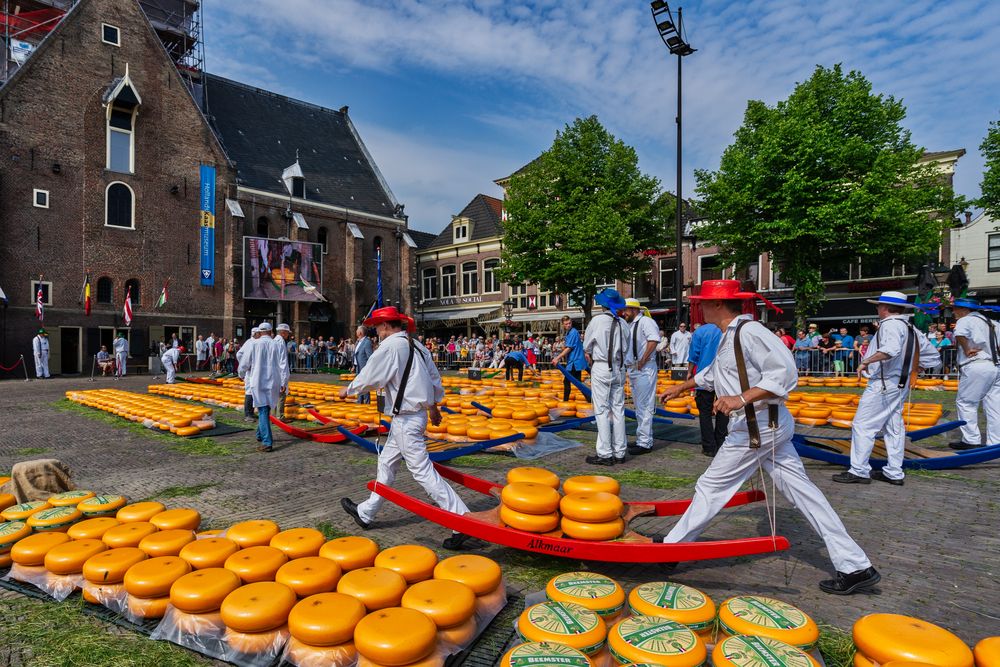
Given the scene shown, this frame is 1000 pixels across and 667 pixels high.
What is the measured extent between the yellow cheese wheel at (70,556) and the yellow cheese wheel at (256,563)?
0.91 metres

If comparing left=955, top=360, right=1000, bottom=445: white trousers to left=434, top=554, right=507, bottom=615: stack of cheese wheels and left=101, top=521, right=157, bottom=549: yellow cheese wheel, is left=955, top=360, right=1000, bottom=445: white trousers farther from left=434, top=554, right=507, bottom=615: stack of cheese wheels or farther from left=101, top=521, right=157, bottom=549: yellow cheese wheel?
left=101, top=521, right=157, bottom=549: yellow cheese wheel

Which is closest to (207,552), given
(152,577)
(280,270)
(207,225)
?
(152,577)

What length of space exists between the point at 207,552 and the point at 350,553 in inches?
35.4

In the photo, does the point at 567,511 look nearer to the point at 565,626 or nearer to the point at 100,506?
the point at 565,626

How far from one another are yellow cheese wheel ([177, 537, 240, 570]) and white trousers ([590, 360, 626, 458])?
4.37m

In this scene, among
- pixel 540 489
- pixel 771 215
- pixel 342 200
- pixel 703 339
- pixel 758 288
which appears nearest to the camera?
pixel 540 489

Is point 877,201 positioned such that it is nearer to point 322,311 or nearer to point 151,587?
point 151,587

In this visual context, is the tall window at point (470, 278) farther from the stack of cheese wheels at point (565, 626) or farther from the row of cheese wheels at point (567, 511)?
the stack of cheese wheels at point (565, 626)

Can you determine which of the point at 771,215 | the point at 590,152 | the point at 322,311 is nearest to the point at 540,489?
the point at 771,215

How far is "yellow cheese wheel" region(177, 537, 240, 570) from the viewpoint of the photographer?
3357mm

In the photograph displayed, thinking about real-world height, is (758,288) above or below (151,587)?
above

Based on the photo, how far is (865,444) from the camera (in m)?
5.78

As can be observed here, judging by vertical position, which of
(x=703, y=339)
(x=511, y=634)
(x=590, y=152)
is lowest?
(x=511, y=634)

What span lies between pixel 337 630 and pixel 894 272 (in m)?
32.5
